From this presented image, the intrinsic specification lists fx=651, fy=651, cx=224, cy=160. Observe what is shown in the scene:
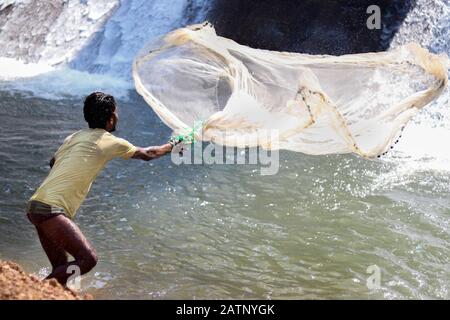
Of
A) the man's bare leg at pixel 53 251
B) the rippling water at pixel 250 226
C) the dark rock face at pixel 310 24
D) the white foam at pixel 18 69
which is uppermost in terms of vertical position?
the dark rock face at pixel 310 24

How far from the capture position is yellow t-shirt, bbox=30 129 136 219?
4719mm

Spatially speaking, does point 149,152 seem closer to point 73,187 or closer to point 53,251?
point 73,187

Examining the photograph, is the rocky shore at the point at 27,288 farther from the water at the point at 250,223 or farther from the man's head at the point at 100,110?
the man's head at the point at 100,110

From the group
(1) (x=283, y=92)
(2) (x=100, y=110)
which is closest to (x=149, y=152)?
(2) (x=100, y=110)

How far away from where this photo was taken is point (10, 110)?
1189 centimetres

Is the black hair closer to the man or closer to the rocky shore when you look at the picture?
the man

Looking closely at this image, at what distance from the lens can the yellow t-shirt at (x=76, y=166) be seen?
472 cm

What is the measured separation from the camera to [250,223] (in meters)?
7.37

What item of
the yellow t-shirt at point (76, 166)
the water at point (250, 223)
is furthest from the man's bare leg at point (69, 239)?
the water at point (250, 223)

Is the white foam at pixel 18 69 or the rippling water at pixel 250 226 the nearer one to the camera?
the rippling water at pixel 250 226

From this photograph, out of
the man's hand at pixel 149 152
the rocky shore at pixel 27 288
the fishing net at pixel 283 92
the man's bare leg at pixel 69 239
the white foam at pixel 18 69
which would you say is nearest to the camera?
the rocky shore at pixel 27 288

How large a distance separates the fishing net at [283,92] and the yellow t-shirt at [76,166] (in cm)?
93

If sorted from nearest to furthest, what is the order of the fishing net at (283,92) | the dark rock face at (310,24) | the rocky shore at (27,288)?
the rocky shore at (27,288) → the fishing net at (283,92) → the dark rock face at (310,24)
